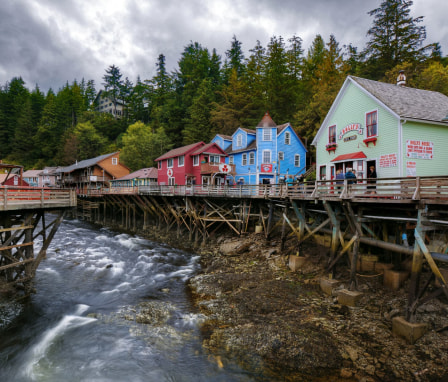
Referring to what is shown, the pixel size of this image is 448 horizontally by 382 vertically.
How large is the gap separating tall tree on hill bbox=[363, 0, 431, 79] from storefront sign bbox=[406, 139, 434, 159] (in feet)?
70.3

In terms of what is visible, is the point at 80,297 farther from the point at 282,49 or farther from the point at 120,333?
the point at 282,49

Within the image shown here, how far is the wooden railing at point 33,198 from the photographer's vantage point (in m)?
10.1

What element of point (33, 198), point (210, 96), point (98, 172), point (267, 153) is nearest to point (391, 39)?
point (267, 153)

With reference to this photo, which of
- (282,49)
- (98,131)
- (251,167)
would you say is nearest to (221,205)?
(251,167)

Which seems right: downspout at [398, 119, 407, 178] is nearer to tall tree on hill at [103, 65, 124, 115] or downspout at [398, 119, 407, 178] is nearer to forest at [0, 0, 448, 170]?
forest at [0, 0, 448, 170]

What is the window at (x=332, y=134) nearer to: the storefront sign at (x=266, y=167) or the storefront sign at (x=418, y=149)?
the storefront sign at (x=418, y=149)

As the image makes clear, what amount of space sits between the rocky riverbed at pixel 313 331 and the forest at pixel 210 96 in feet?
70.2

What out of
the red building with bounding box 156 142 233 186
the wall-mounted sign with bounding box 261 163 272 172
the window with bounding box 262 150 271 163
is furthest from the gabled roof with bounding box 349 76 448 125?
the red building with bounding box 156 142 233 186

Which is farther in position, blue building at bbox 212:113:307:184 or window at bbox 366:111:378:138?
blue building at bbox 212:113:307:184

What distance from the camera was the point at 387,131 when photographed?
46.3 feet

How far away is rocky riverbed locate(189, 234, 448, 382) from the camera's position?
647 centimetres

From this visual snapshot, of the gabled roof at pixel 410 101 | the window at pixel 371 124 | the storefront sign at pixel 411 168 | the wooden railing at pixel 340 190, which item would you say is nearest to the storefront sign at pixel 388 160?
the storefront sign at pixel 411 168

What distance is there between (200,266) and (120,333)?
7.82 m

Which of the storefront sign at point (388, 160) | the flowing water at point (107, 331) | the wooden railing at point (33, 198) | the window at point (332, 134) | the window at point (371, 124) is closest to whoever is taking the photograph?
the flowing water at point (107, 331)
